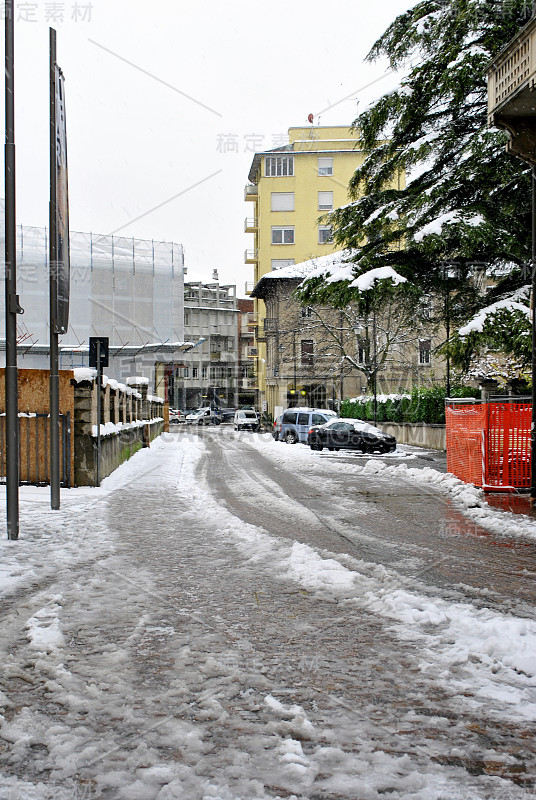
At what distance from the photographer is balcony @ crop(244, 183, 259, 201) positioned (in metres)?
68.9

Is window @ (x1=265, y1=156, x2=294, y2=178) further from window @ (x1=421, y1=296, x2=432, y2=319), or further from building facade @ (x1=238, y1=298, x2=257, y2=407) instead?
window @ (x1=421, y1=296, x2=432, y2=319)

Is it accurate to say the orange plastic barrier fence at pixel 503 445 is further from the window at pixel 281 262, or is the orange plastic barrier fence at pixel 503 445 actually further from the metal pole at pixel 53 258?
the window at pixel 281 262

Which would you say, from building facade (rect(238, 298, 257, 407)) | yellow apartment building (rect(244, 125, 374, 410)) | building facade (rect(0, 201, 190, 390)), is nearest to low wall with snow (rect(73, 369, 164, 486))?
building facade (rect(0, 201, 190, 390))

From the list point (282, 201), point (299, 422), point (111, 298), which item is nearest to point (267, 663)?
point (299, 422)

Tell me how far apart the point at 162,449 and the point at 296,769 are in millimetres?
26400

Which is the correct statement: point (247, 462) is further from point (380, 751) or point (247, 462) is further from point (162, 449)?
point (380, 751)

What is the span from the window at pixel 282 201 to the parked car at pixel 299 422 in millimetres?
33572

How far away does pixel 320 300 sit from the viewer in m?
19.6

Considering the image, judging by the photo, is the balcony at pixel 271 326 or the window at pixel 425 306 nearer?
the window at pixel 425 306

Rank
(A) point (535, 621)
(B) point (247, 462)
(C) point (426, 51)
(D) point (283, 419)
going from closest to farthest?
(A) point (535, 621) < (C) point (426, 51) < (B) point (247, 462) < (D) point (283, 419)

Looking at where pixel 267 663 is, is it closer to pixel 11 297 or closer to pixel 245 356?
pixel 11 297

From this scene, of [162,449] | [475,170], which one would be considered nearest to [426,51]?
[475,170]

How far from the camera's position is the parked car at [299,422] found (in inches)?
1335

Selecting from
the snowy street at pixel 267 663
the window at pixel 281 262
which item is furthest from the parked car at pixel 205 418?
the snowy street at pixel 267 663
